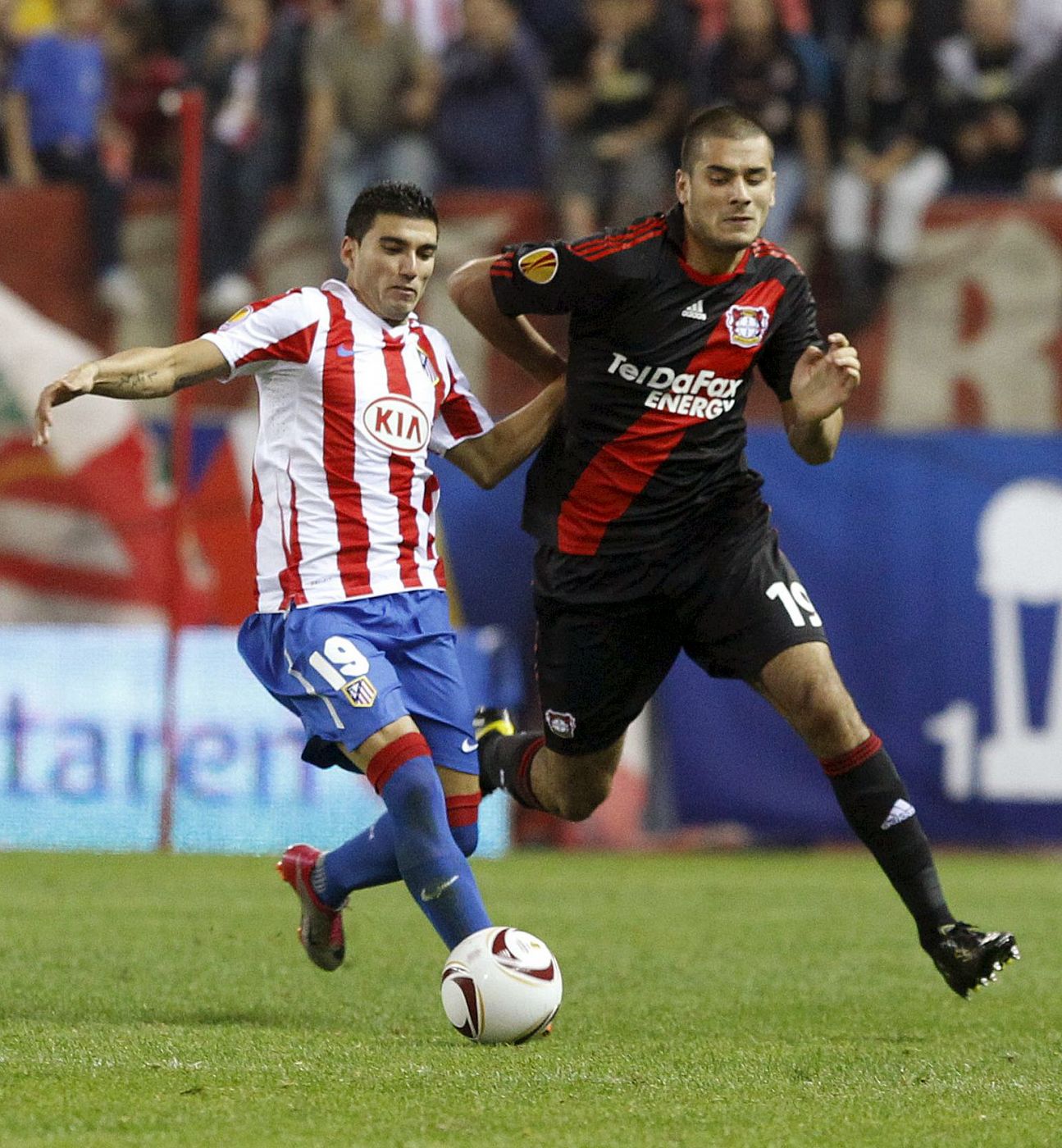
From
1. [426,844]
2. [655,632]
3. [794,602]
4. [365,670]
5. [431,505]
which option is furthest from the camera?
[655,632]

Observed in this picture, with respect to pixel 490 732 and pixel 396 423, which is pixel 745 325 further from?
pixel 490 732

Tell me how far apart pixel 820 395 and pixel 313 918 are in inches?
82.8

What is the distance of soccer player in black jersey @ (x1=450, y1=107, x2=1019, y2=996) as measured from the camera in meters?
5.80

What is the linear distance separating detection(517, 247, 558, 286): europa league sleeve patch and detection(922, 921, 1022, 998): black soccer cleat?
7.12 feet

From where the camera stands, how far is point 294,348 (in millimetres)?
5578

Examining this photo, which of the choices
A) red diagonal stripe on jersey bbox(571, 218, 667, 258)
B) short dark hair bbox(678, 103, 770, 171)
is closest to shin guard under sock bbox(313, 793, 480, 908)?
red diagonal stripe on jersey bbox(571, 218, 667, 258)

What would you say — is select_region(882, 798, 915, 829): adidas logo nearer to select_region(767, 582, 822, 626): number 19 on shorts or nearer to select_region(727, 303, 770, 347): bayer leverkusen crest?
select_region(767, 582, 822, 626): number 19 on shorts

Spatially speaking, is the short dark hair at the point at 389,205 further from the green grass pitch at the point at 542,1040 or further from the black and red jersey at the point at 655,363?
A: the green grass pitch at the point at 542,1040

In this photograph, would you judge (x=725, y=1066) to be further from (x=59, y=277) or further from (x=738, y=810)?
(x=59, y=277)

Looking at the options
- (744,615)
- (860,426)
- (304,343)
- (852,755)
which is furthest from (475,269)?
(860,426)

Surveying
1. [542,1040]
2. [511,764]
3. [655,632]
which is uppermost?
[655,632]

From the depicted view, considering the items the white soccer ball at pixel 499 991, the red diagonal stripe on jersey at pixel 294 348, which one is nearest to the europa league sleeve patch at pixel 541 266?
the red diagonal stripe on jersey at pixel 294 348

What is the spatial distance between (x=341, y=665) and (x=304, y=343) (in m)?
0.91

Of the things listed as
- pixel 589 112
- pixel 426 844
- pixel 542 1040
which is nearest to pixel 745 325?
pixel 426 844
